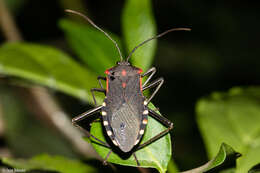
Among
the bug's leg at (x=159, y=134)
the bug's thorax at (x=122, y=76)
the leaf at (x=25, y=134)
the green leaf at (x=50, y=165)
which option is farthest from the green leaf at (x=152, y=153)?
the leaf at (x=25, y=134)

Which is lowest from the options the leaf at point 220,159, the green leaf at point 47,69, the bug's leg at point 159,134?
the leaf at point 220,159

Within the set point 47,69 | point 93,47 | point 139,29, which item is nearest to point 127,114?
point 139,29

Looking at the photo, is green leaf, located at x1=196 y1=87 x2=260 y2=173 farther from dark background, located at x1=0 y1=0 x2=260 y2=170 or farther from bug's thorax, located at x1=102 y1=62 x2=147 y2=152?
dark background, located at x1=0 y1=0 x2=260 y2=170

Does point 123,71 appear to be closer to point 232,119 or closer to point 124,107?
point 124,107

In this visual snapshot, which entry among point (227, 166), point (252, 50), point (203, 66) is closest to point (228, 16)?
point (252, 50)

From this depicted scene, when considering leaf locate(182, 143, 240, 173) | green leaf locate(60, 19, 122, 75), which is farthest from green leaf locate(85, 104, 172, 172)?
green leaf locate(60, 19, 122, 75)

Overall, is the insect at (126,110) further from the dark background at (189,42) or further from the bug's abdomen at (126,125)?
the dark background at (189,42)
